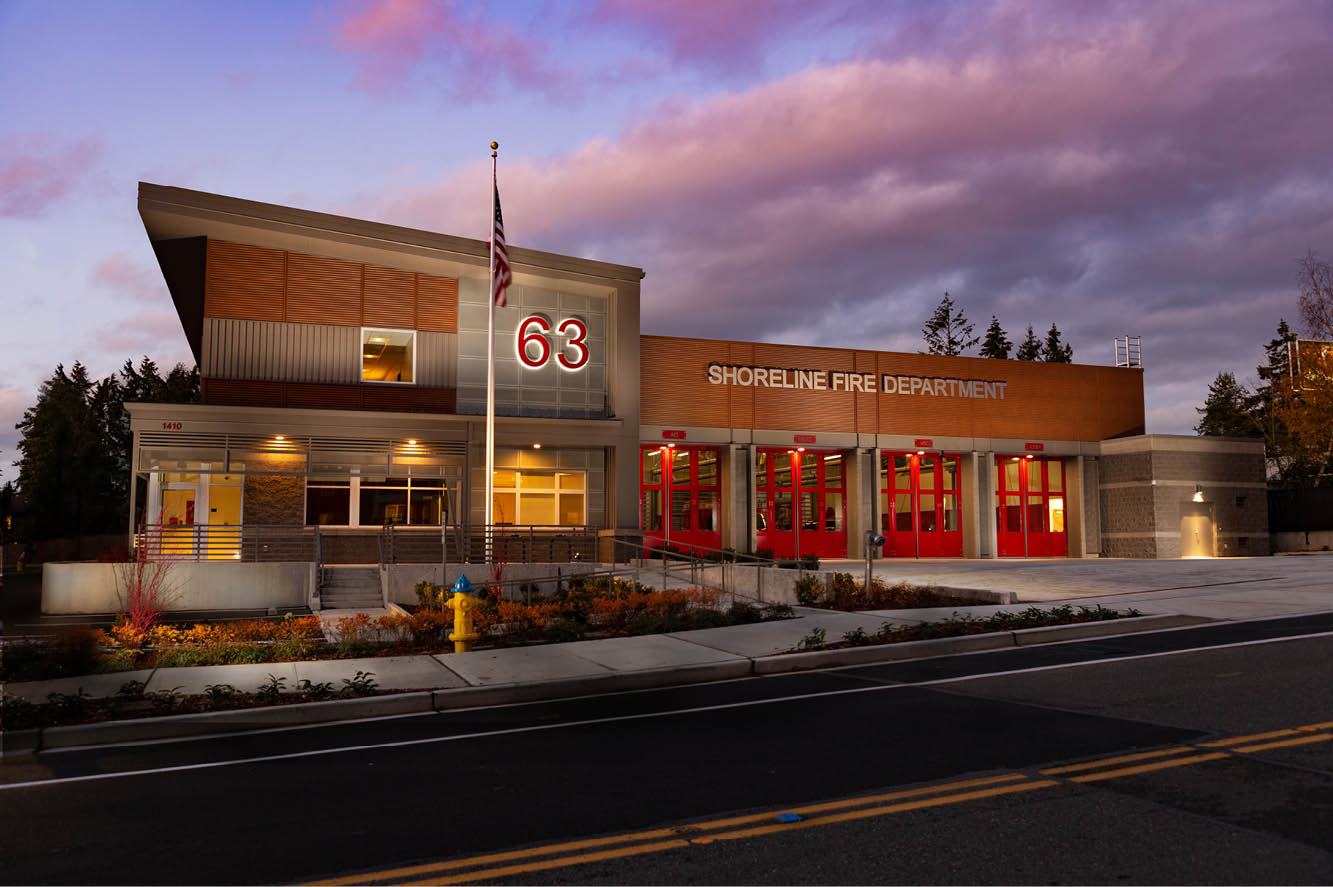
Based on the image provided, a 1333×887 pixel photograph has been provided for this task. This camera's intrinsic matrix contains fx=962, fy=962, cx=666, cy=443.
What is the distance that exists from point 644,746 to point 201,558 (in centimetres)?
2133

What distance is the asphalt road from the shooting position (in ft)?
16.4

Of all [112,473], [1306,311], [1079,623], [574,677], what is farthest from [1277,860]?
[112,473]

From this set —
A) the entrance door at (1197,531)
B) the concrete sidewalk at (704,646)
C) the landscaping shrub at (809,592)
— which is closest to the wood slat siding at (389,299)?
the landscaping shrub at (809,592)

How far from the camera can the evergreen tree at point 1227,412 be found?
72.6 metres

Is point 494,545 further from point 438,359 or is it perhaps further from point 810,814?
point 810,814

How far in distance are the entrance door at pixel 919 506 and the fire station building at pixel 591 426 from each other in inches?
3.5

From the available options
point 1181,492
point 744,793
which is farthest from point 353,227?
point 1181,492

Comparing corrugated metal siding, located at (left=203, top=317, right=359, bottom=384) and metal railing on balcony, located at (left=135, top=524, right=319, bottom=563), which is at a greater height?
corrugated metal siding, located at (left=203, top=317, right=359, bottom=384)

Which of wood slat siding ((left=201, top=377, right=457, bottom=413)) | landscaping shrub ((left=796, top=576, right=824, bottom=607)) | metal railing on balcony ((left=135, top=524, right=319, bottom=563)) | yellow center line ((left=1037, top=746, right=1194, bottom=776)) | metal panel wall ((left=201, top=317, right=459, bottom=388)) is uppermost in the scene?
metal panel wall ((left=201, top=317, right=459, bottom=388))

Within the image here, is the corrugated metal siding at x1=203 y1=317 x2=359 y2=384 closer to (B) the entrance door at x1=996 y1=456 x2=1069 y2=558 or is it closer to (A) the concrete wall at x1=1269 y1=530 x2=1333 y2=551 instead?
(B) the entrance door at x1=996 y1=456 x2=1069 y2=558

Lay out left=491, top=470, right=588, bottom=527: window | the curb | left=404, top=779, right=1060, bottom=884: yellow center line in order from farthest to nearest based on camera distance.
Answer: left=491, top=470, right=588, bottom=527: window, the curb, left=404, top=779, right=1060, bottom=884: yellow center line

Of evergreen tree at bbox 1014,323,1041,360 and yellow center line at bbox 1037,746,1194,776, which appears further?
evergreen tree at bbox 1014,323,1041,360

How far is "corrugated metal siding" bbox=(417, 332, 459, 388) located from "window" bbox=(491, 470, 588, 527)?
11.0 feet

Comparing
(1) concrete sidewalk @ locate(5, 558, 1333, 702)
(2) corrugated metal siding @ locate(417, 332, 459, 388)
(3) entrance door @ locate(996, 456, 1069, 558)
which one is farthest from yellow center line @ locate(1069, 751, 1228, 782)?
(3) entrance door @ locate(996, 456, 1069, 558)
